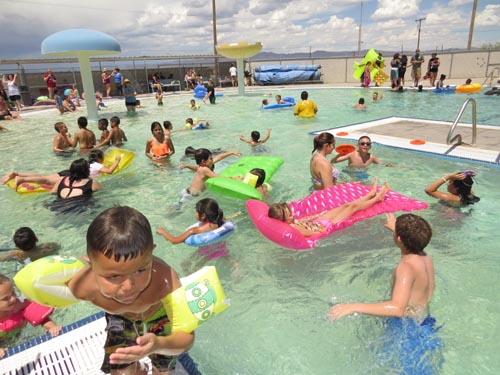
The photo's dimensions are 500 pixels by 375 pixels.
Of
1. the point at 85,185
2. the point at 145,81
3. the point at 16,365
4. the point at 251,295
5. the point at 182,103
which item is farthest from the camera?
the point at 145,81

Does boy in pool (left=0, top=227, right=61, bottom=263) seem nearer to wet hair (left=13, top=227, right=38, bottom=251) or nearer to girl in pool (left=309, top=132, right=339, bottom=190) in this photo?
wet hair (left=13, top=227, right=38, bottom=251)

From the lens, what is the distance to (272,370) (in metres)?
2.70

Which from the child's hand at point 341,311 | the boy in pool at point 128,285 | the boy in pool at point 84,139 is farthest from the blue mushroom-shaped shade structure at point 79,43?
the child's hand at point 341,311

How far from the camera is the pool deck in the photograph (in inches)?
294

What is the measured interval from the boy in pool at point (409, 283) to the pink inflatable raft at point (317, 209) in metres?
1.31

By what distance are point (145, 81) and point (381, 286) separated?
22.3 m

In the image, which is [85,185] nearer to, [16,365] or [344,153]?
[16,365]

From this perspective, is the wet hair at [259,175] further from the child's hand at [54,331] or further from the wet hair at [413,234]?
the child's hand at [54,331]

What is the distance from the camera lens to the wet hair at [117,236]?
1.38 metres

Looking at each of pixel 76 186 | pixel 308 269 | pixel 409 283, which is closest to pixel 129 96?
pixel 76 186

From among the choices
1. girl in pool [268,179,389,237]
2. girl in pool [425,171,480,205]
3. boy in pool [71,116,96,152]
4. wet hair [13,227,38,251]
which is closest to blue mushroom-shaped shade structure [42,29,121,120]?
boy in pool [71,116,96,152]

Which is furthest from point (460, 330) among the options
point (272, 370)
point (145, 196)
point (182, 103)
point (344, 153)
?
point (182, 103)

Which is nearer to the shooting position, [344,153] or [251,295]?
[251,295]

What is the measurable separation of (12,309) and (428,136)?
8.98m
